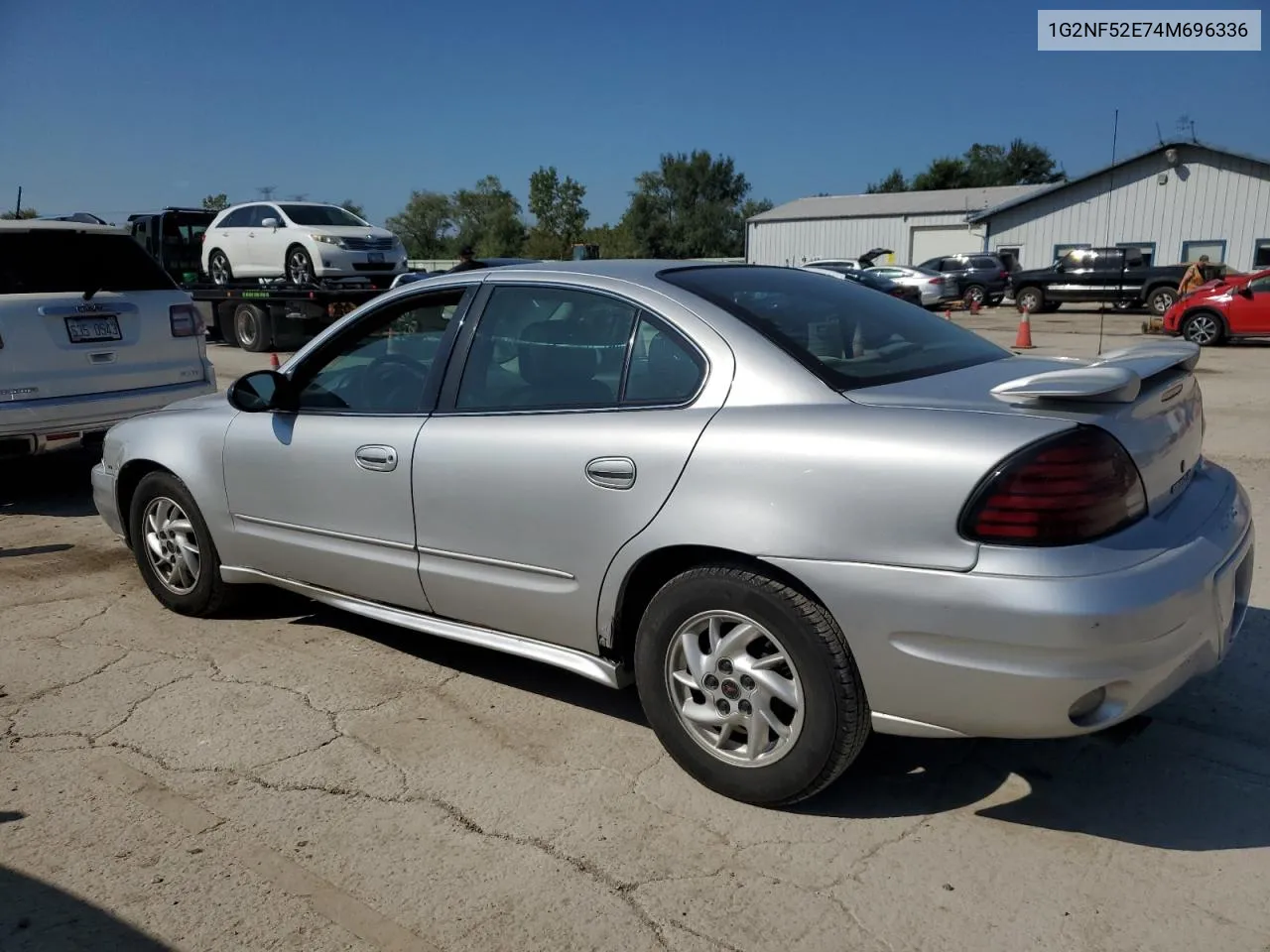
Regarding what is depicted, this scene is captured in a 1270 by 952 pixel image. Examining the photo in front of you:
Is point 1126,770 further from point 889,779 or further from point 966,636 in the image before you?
point 966,636

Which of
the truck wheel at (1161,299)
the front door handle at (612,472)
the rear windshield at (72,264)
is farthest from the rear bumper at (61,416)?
the truck wheel at (1161,299)

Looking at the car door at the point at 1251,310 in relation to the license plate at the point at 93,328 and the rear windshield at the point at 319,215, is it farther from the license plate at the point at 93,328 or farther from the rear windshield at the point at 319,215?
the license plate at the point at 93,328

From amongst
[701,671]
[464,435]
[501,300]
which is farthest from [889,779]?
[501,300]

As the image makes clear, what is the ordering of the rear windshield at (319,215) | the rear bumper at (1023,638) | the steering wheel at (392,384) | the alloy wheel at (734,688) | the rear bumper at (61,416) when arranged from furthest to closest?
1. the rear windshield at (319,215)
2. the rear bumper at (61,416)
3. the steering wheel at (392,384)
4. the alloy wheel at (734,688)
5. the rear bumper at (1023,638)

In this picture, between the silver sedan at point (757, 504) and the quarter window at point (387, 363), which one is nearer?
the silver sedan at point (757, 504)

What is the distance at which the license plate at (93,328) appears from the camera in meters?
6.92

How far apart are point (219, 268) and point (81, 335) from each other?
42.2ft

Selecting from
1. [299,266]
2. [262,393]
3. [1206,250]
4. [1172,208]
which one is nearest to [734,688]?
[262,393]

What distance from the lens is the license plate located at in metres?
6.92

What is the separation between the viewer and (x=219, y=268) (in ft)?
62.0

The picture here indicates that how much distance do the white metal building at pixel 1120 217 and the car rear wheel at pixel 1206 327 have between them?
1413 centimetres

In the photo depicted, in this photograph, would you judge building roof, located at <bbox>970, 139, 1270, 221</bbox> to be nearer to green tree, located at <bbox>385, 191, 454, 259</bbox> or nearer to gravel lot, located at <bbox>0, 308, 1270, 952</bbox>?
gravel lot, located at <bbox>0, 308, 1270, 952</bbox>

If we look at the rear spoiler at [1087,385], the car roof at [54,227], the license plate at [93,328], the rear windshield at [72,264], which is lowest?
the rear spoiler at [1087,385]

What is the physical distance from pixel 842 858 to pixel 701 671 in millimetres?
641
